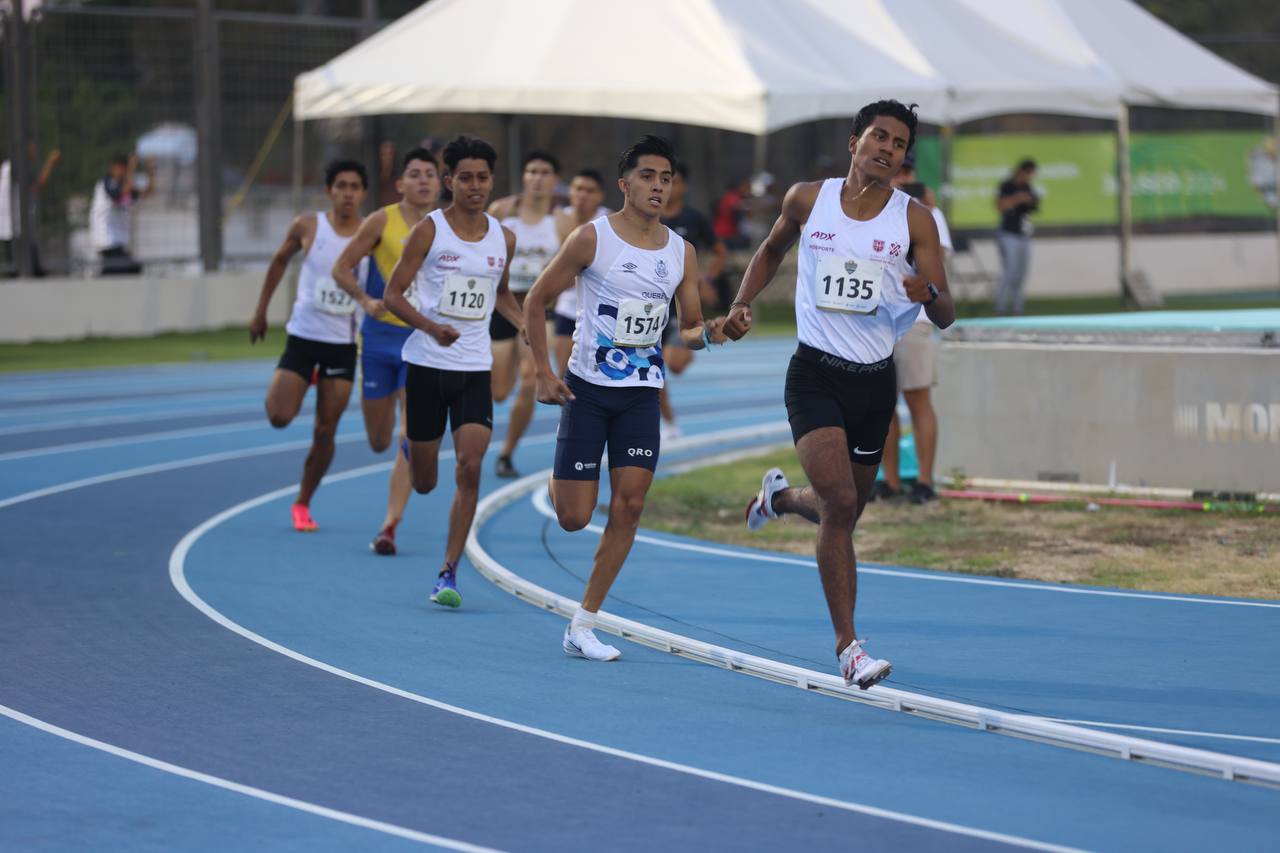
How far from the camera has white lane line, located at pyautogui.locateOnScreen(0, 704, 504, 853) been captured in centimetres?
525

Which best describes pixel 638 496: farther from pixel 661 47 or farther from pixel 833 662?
pixel 661 47

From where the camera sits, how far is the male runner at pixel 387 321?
10227 mm

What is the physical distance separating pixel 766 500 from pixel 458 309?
6.49 feet

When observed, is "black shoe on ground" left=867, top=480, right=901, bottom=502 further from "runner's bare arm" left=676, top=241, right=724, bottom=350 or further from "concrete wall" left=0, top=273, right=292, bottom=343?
"concrete wall" left=0, top=273, right=292, bottom=343

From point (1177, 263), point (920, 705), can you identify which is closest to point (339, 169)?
point (920, 705)

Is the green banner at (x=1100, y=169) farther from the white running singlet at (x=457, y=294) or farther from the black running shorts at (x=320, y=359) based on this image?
the white running singlet at (x=457, y=294)

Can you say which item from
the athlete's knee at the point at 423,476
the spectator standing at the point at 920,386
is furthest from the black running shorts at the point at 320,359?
the spectator standing at the point at 920,386

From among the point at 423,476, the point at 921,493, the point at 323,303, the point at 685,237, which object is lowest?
the point at 921,493

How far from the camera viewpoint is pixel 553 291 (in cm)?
770

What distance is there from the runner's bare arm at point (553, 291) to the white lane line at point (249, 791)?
7.14ft

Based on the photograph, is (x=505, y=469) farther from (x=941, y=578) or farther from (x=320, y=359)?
(x=941, y=578)

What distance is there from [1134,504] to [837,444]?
5.16 meters

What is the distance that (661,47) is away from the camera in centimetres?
2391

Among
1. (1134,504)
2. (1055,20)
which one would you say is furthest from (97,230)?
(1134,504)
